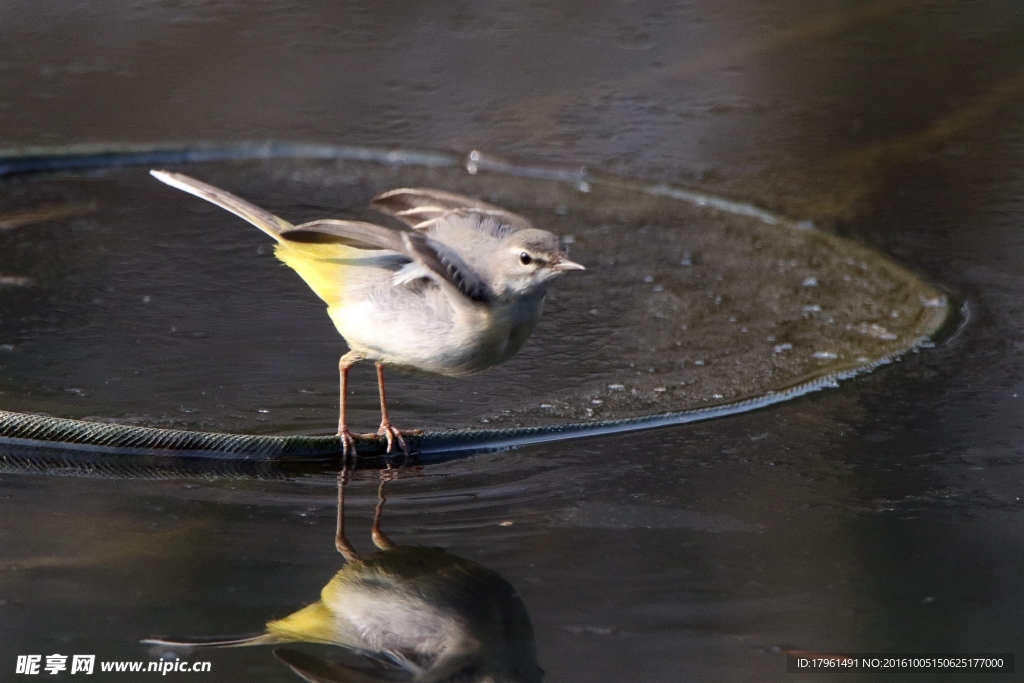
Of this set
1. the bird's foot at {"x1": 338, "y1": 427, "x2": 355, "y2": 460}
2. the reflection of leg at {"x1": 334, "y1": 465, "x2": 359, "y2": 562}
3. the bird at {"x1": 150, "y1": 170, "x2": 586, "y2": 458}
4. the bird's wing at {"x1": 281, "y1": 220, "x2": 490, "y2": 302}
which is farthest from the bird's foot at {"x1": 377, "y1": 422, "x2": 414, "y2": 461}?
the bird's wing at {"x1": 281, "y1": 220, "x2": 490, "y2": 302}

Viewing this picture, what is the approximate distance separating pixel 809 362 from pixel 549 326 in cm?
114

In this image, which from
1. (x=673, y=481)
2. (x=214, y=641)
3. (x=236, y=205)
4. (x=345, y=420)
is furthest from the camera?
(x=236, y=205)

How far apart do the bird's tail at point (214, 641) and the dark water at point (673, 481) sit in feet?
0.11

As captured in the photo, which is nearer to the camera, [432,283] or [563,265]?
[563,265]

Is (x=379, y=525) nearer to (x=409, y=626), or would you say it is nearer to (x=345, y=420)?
(x=409, y=626)

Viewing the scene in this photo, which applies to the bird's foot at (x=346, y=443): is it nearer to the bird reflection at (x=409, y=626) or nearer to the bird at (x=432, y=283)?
the bird at (x=432, y=283)

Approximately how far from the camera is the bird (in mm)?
4113

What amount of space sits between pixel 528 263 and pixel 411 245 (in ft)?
1.22

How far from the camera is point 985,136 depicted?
8672mm

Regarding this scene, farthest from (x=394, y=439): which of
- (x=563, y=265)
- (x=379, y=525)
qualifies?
(x=563, y=265)

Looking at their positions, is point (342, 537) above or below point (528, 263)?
below

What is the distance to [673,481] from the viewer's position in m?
4.39

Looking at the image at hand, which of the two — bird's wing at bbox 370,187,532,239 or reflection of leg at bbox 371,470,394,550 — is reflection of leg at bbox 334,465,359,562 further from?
bird's wing at bbox 370,187,532,239

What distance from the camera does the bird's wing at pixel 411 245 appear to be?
4.11m
